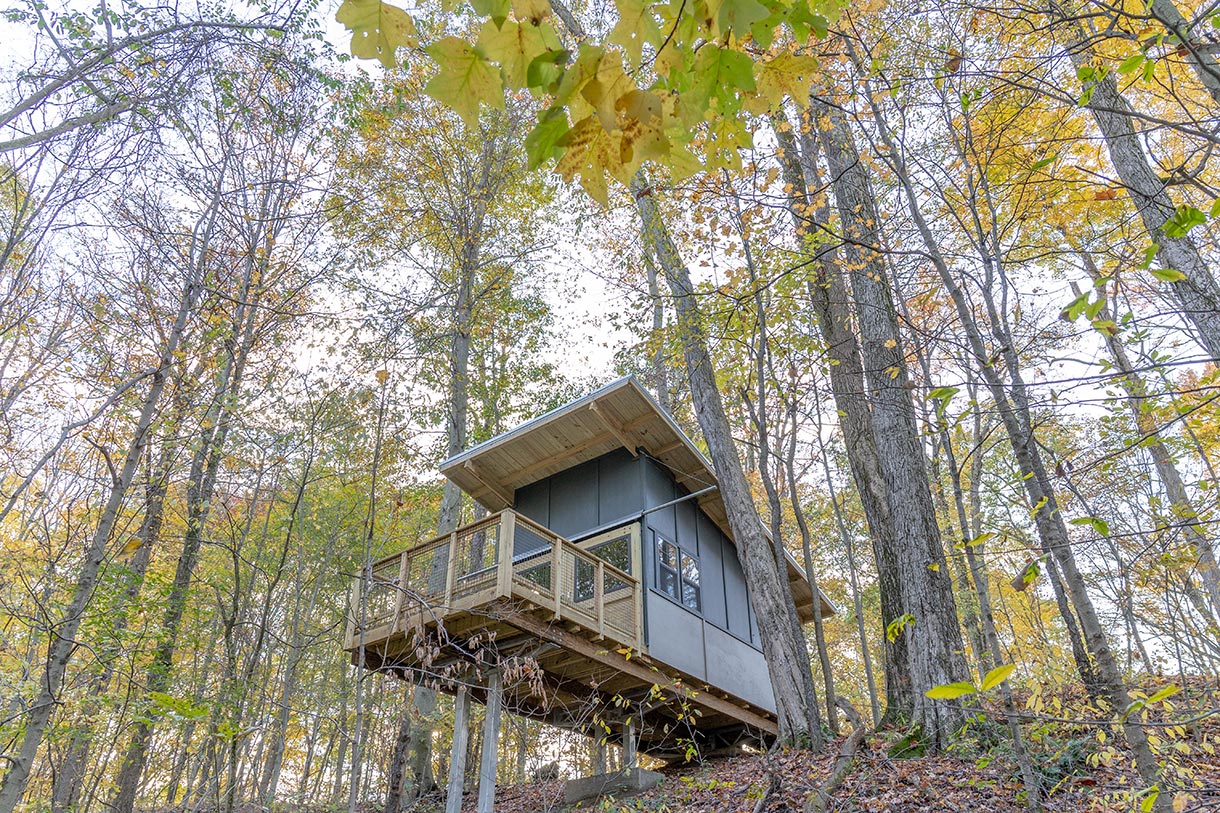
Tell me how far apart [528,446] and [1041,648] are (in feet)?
24.6

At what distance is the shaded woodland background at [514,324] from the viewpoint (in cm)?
375

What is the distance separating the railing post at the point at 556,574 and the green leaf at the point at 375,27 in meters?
7.16

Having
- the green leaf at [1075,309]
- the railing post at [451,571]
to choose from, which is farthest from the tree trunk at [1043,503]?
the railing post at [451,571]

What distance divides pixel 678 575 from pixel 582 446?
2.45m

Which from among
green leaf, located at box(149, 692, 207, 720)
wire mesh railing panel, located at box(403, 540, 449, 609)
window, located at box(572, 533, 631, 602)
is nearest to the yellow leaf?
green leaf, located at box(149, 692, 207, 720)

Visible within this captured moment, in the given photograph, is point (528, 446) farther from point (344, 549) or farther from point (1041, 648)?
point (1041, 648)

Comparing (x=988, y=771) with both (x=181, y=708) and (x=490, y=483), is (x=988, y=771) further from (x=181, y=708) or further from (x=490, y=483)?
(x=490, y=483)

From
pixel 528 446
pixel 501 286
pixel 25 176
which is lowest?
pixel 25 176

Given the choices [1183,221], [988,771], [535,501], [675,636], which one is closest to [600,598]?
[675,636]

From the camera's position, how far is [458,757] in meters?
8.00

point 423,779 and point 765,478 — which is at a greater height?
point 765,478

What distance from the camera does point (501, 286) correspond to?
1524 centimetres

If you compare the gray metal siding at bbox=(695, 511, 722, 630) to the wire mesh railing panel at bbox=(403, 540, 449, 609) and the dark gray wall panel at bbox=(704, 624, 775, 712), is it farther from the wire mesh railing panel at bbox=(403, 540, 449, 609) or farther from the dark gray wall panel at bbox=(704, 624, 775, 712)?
the wire mesh railing panel at bbox=(403, 540, 449, 609)

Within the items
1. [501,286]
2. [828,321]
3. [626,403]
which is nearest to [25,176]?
[626,403]
